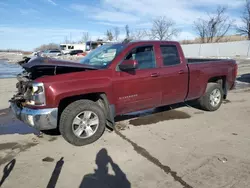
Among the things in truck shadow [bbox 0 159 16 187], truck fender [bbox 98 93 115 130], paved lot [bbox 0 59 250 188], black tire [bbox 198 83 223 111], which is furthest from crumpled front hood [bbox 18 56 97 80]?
black tire [bbox 198 83 223 111]

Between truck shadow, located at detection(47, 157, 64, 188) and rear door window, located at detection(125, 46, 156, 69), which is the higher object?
rear door window, located at detection(125, 46, 156, 69)

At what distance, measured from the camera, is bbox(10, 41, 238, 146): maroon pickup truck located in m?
3.65

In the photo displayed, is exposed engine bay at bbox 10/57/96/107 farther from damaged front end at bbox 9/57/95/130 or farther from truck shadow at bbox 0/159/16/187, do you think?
truck shadow at bbox 0/159/16/187

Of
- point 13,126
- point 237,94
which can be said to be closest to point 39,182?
point 13,126

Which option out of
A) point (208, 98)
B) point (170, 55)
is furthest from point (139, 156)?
point (208, 98)

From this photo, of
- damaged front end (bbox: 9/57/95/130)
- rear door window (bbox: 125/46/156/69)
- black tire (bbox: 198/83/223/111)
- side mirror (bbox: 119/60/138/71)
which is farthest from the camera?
black tire (bbox: 198/83/223/111)

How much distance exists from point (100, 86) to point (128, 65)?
0.64m

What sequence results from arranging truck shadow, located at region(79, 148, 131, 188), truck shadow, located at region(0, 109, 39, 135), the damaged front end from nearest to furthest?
truck shadow, located at region(79, 148, 131, 188) < the damaged front end < truck shadow, located at region(0, 109, 39, 135)

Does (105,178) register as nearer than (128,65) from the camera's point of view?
Yes

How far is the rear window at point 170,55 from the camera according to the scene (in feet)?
16.1

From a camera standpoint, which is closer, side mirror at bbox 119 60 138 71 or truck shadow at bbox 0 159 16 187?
truck shadow at bbox 0 159 16 187

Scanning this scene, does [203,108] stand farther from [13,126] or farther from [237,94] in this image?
[13,126]

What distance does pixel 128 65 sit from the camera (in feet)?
13.2

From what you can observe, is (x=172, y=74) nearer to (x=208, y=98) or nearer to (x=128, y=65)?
(x=128, y=65)
